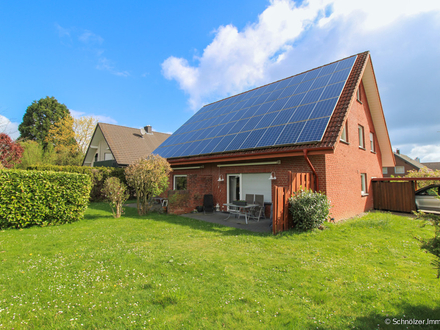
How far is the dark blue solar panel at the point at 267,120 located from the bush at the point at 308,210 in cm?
476

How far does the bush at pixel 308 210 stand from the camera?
24.0 ft

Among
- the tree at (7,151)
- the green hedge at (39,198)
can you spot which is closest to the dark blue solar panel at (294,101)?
the green hedge at (39,198)

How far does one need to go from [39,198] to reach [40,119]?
39.3 meters

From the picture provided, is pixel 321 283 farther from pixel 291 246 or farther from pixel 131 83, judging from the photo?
pixel 131 83

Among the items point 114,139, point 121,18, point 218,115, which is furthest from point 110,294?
point 114,139

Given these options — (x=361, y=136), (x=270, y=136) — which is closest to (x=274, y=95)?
(x=270, y=136)

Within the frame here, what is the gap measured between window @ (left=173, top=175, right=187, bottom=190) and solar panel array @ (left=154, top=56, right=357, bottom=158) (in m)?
1.64

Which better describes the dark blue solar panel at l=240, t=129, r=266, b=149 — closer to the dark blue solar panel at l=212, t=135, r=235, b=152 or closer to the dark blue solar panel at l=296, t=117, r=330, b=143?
the dark blue solar panel at l=212, t=135, r=235, b=152

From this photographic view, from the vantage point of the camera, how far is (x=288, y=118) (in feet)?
34.4

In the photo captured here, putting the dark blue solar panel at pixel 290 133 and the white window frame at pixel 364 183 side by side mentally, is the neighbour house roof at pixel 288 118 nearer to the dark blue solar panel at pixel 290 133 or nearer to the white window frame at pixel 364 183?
the dark blue solar panel at pixel 290 133

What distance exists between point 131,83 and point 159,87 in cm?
223

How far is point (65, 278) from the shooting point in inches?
162

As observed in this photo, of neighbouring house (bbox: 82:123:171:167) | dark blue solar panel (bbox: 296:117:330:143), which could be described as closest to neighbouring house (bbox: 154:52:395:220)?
dark blue solar panel (bbox: 296:117:330:143)

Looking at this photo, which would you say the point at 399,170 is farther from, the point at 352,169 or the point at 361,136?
the point at 352,169
